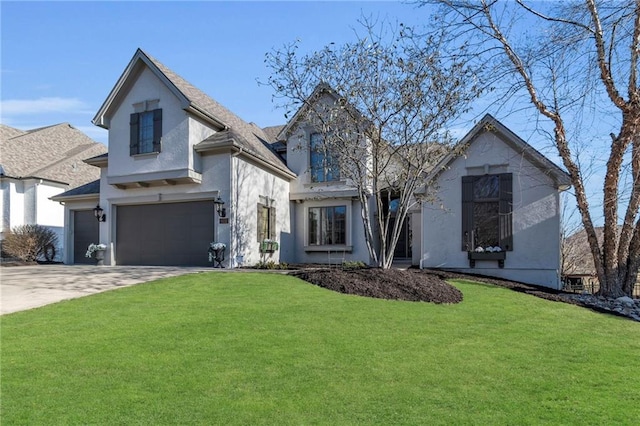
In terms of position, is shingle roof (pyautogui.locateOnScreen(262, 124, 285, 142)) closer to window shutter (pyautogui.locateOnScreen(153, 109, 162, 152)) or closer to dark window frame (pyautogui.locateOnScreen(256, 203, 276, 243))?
dark window frame (pyautogui.locateOnScreen(256, 203, 276, 243))

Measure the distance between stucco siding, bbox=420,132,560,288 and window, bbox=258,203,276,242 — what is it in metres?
6.29

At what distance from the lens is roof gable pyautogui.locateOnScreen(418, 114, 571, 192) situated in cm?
1401

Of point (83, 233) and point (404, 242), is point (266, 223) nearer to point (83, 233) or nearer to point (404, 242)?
point (404, 242)

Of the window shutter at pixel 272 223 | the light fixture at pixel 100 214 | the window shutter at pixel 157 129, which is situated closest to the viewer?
the window shutter at pixel 157 129

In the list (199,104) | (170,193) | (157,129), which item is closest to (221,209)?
(170,193)

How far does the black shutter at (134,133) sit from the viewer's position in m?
16.3

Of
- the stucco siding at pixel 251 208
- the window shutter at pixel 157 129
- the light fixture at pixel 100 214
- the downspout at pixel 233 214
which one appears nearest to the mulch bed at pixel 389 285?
the downspout at pixel 233 214

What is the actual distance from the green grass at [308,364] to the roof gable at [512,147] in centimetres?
677

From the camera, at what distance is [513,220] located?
14719 mm

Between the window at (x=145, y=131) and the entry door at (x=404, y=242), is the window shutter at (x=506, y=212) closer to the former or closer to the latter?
the entry door at (x=404, y=242)

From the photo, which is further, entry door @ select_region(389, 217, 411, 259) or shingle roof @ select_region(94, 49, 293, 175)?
entry door @ select_region(389, 217, 411, 259)

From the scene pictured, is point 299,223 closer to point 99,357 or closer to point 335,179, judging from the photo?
point 335,179

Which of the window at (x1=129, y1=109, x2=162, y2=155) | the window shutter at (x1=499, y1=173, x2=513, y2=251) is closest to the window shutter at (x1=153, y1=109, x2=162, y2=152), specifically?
the window at (x1=129, y1=109, x2=162, y2=155)

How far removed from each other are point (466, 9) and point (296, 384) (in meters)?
8.30
